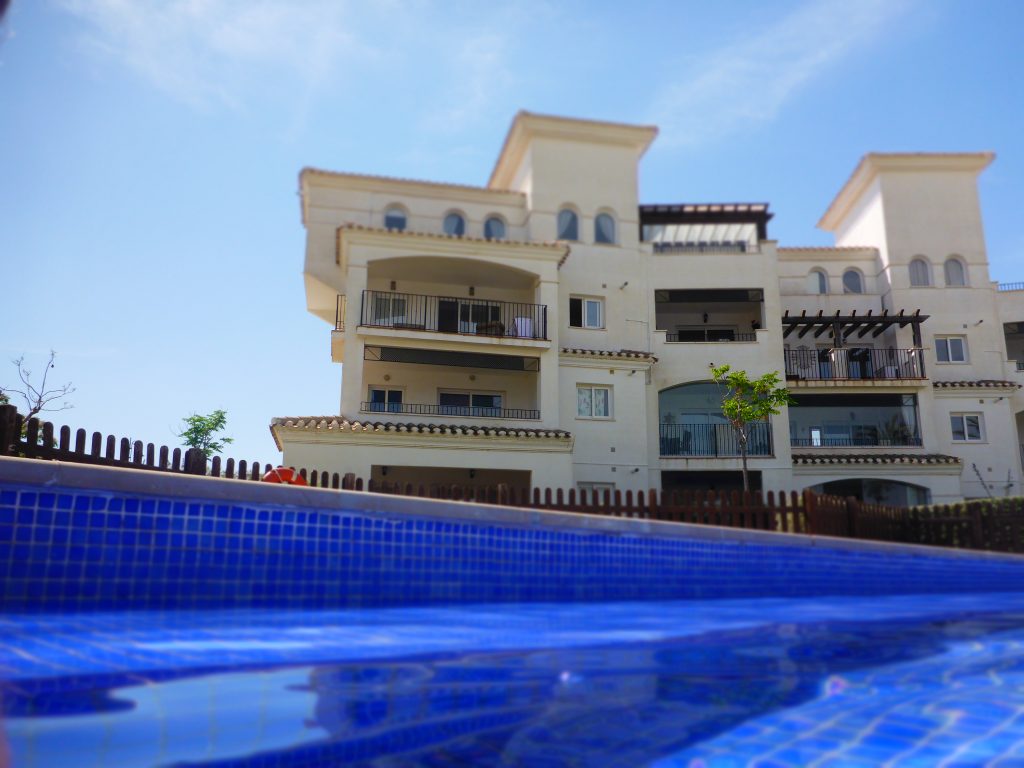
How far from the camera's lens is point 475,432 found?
70.8 feet

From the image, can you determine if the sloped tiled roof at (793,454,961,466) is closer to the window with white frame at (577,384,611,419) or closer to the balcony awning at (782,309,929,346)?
the balcony awning at (782,309,929,346)

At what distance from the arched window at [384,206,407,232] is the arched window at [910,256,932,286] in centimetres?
1956

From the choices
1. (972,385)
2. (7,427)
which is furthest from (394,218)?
(972,385)

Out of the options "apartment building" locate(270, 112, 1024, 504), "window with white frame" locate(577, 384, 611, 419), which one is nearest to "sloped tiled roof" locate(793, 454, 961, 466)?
"apartment building" locate(270, 112, 1024, 504)

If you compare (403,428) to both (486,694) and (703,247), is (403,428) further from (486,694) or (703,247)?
(486,694)

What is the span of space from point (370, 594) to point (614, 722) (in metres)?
3.98

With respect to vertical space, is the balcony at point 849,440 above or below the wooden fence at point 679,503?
above

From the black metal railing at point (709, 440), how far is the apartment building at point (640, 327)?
0.20ft

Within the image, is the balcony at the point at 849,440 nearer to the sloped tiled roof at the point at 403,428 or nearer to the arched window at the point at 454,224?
the sloped tiled roof at the point at 403,428

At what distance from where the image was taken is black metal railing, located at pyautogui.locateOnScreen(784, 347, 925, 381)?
2795 centimetres

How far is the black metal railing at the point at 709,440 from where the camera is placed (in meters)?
25.4

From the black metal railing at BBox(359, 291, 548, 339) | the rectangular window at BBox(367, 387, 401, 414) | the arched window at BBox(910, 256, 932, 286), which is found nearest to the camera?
the black metal railing at BBox(359, 291, 548, 339)

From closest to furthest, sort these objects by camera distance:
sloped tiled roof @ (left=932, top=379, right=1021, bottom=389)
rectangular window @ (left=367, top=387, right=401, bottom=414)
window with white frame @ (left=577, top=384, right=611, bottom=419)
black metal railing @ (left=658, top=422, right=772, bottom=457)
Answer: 1. rectangular window @ (left=367, top=387, right=401, bottom=414)
2. window with white frame @ (left=577, top=384, right=611, bottom=419)
3. black metal railing @ (left=658, top=422, right=772, bottom=457)
4. sloped tiled roof @ (left=932, top=379, right=1021, bottom=389)

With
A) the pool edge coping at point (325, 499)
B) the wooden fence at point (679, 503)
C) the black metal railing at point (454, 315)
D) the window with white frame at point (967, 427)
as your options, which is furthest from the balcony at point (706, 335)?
the pool edge coping at point (325, 499)
